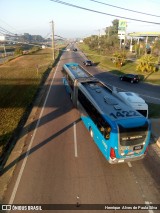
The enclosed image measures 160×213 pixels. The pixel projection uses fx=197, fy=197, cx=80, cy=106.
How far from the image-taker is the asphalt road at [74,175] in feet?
29.7

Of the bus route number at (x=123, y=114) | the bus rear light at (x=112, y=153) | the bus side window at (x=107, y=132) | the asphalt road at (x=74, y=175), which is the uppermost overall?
the bus route number at (x=123, y=114)

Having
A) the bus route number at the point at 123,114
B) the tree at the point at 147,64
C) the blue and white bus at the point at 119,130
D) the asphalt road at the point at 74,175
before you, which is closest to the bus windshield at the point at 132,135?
the blue and white bus at the point at 119,130

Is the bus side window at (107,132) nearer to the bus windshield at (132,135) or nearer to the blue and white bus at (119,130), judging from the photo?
the blue and white bus at (119,130)

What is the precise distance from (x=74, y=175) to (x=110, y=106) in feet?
14.8

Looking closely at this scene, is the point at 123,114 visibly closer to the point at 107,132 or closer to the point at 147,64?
the point at 107,132

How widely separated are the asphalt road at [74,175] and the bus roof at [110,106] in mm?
2888

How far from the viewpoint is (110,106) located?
472 inches

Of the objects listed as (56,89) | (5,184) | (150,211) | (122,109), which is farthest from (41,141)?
(56,89)

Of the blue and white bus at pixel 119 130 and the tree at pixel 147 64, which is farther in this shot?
the tree at pixel 147 64

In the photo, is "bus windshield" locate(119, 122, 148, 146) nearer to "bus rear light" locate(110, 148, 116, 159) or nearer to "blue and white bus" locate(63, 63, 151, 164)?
"blue and white bus" locate(63, 63, 151, 164)

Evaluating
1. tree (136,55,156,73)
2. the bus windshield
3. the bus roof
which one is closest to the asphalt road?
the bus windshield

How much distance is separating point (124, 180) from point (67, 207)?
3335 millimetres

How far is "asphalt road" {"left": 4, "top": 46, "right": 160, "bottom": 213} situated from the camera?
9.06m

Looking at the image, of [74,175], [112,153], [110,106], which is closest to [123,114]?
[110,106]
